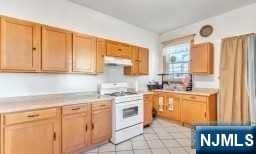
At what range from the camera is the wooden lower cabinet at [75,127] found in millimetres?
2305

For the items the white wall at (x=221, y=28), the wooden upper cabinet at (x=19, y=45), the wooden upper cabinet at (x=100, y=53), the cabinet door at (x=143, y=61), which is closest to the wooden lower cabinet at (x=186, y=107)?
the white wall at (x=221, y=28)

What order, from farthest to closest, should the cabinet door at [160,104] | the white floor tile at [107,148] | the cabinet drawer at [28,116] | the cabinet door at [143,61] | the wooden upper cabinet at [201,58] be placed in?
the cabinet door at [160,104], the cabinet door at [143,61], the wooden upper cabinet at [201,58], the white floor tile at [107,148], the cabinet drawer at [28,116]

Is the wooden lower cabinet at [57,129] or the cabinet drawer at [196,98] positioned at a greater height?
the cabinet drawer at [196,98]

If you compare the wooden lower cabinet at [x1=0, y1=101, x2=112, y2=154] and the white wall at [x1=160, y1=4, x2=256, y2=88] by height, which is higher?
the white wall at [x1=160, y1=4, x2=256, y2=88]

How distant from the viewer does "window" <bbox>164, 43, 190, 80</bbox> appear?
14.6ft

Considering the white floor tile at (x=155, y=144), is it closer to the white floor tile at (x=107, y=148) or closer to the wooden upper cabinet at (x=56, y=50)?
the white floor tile at (x=107, y=148)

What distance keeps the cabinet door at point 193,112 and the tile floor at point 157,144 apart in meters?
0.24

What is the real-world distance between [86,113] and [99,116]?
27 cm

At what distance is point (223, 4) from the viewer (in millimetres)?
3156

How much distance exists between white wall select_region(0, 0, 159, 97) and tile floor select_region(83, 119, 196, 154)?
127 cm

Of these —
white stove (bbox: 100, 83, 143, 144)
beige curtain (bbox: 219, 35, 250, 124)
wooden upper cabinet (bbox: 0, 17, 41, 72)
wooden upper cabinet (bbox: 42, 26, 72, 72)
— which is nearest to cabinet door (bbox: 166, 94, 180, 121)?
beige curtain (bbox: 219, 35, 250, 124)

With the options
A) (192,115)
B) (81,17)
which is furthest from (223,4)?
(81,17)

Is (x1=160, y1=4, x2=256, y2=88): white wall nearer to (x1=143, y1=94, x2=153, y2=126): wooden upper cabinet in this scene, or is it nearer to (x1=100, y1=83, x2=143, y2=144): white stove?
(x1=143, y1=94, x2=153, y2=126): wooden upper cabinet

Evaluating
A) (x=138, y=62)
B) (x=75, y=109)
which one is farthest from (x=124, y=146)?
(x=138, y=62)
